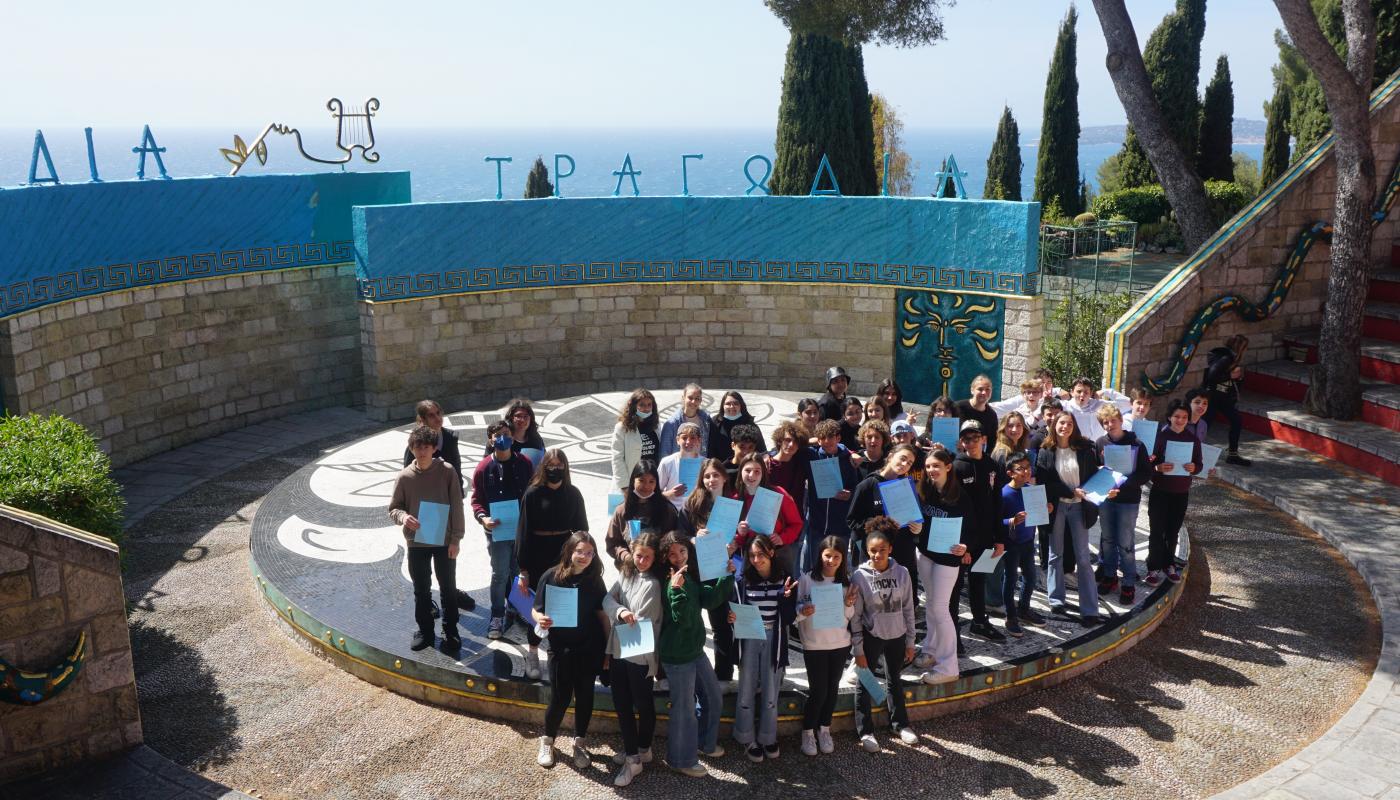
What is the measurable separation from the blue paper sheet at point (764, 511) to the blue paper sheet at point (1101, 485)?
264cm

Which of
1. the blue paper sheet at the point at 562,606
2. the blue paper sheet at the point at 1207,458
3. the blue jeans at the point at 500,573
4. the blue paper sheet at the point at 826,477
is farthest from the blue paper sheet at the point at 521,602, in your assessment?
the blue paper sheet at the point at 1207,458

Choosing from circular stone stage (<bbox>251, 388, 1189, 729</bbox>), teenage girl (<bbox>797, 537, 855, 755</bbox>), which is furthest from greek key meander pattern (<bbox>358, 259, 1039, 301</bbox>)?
teenage girl (<bbox>797, 537, 855, 755</bbox>)

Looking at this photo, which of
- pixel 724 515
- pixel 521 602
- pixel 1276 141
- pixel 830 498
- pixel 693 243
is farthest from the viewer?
pixel 1276 141

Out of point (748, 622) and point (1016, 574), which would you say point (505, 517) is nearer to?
point (748, 622)

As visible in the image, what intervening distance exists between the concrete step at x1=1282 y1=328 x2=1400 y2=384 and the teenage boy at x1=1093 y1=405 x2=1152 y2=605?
724cm

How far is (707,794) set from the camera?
23.6 ft

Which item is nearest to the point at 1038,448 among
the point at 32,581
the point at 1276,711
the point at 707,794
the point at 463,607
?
the point at 1276,711

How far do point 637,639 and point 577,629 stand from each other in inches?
15.2

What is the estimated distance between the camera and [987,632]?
8750 mm

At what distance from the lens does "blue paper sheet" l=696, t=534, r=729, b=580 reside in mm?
7281

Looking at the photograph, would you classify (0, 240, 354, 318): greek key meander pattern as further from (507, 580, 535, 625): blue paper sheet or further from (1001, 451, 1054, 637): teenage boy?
(1001, 451, 1054, 637): teenage boy

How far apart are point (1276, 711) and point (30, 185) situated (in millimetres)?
13689

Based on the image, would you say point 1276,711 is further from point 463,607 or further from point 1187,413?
point 463,607

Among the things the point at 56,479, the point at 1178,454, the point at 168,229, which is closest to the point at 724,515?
the point at 1178,454
